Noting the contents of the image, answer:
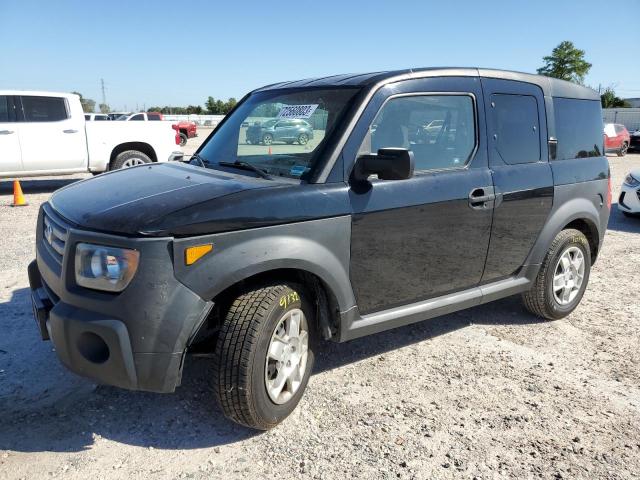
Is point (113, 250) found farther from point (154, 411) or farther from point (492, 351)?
point (492, 351)

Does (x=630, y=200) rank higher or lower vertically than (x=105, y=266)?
lower

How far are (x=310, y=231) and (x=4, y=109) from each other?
9579mm

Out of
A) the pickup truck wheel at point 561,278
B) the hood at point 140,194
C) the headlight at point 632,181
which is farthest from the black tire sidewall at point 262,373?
the headlight at point 632,181

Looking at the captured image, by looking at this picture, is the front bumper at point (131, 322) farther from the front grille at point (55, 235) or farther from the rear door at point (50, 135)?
the rear door at point (50, 135)

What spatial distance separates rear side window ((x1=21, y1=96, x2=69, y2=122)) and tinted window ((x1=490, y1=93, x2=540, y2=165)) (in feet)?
30.9

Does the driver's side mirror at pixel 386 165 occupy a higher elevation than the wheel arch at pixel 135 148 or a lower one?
higher

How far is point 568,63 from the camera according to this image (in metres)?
64.2

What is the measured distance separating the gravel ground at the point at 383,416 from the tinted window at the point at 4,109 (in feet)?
23.4

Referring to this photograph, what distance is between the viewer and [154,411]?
122 inches

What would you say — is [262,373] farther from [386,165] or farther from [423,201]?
[423,201]

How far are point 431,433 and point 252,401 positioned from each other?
1.02 metres

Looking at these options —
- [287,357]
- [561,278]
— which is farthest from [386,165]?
Answer: [561,278]

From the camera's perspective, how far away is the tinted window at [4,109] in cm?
992

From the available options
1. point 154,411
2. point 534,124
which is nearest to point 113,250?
point 154,411
